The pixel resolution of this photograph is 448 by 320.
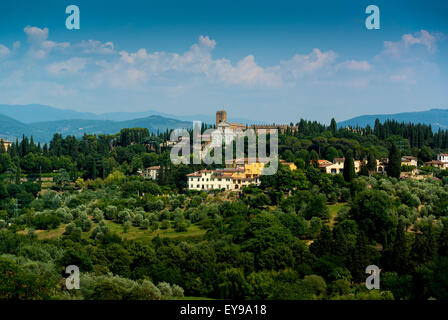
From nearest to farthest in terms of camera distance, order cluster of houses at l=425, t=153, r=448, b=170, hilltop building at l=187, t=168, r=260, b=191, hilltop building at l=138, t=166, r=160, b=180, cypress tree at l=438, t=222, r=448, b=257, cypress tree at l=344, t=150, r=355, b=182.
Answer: cypress tree at l=438, t=222, r=448, b=257
cypress tree at l=344, t=150, r=355, b=182
hilltop building at l=187, t=168, r=260, b=191
cluster of houses at l=425, t=153, r=448, b=170
hilltop building at l=138, t=166, r=160, b=180

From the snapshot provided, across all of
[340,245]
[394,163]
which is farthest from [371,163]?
[340,245]

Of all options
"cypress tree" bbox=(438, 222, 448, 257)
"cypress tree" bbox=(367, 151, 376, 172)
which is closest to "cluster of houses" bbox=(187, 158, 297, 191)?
"cypress tree" bbox=(367, 151, 376, 172)

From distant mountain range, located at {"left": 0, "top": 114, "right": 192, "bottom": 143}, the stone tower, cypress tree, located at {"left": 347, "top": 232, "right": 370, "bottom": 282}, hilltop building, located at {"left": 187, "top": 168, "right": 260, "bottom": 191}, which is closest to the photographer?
cypress tree, located at {"left": 347, "top": 232, "right": 370, "bottom": 282}

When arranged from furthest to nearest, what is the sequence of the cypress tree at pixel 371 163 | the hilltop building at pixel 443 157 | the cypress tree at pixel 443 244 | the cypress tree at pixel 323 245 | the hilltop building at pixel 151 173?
the hilltop building at pixel 443 157, the hilltop building at pixel 151 173, the cypress tree at pixel 371 163, the cypress tree at pixel 323 245, the cypress tree at pixel 443 244

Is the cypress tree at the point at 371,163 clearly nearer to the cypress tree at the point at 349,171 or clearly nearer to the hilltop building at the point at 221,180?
the cypress tree at the point at 349,171

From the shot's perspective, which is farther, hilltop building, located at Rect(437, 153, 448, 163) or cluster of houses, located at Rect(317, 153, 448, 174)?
hilltop building, located at Rect(437, 153, 448, 163)

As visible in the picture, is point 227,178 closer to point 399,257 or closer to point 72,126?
point 399,257

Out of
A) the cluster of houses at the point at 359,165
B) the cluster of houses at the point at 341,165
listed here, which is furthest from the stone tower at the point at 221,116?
the cluster of houses at the point at 341,165

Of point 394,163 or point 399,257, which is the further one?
point 394,163

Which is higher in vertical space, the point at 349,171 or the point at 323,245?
the point at 349,171

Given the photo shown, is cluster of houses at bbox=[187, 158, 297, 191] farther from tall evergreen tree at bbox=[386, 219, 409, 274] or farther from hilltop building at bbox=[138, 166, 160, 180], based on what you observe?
tall evergreen tree at bbox=[386, 219, 409, 274]
